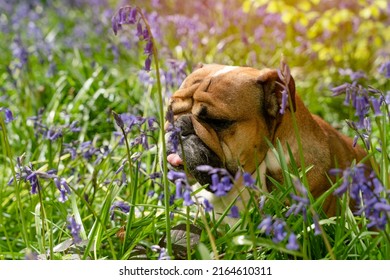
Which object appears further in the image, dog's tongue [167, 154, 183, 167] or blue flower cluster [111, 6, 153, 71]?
dog's tongue [167, 154, 183, 167]

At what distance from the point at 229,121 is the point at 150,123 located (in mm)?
343

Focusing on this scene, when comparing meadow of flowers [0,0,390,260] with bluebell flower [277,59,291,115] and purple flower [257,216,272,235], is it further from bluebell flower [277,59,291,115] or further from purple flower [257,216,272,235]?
bluebell flower [277,59,291,115]

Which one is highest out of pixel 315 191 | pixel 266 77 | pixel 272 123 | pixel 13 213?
pixel 266 77

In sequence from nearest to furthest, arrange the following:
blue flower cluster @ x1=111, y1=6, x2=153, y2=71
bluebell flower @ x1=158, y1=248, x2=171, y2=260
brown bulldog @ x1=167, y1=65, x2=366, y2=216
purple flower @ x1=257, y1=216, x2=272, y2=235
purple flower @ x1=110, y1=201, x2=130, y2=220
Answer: purple flower @ x1=257, y1=216, x2=272, y2=235 < blue flower cluster @ x1=111, y1=6, x2=153, y2=71 < bluebell flower @ x1=158, y1=248, x2=171, y2=260 < purple flower @ x1=110, y1=201, x2=130, y2=220 < brown bulldog @ x1=167, y1=65, x2=366, y2=216

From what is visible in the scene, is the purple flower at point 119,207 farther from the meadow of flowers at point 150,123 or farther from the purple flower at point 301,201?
the purple flower at point 301,201

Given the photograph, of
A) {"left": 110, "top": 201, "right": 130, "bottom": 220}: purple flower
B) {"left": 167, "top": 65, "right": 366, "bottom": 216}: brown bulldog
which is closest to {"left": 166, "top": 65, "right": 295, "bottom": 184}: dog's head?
{"left": 167, "top": 65, "right": 366, "bottom": 216}: brown bulldog

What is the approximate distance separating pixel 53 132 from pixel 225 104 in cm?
119

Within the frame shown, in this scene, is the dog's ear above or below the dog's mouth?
above

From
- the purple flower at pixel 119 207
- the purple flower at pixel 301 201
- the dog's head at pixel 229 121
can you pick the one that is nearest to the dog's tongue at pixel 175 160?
the dog's head at pixel 229 121

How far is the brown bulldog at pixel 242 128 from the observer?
3094 millimetres

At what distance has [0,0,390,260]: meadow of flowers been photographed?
259 centimetres

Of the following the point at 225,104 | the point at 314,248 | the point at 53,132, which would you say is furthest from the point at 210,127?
the point at 53,132
